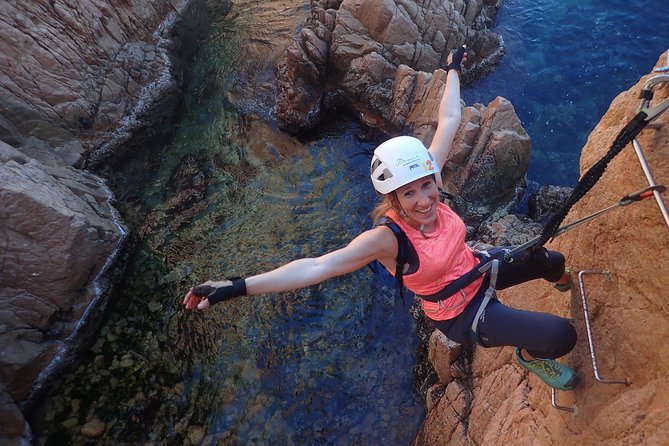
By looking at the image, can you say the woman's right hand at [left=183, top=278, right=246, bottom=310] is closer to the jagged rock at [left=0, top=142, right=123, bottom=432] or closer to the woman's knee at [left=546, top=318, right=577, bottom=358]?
the woman's knee at [left=546, top=318, right=577, bottom=358]

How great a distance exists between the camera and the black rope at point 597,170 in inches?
126

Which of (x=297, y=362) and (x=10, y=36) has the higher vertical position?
(x=10, y=36)

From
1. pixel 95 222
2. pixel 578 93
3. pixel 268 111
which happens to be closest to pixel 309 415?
pixel 95 222

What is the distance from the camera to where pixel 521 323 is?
13.4 ft

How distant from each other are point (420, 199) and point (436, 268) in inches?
27.3

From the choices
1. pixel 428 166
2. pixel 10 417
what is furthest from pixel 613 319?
pixel 10 417

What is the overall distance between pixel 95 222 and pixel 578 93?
12.8 meters

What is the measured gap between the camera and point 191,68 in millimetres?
14188

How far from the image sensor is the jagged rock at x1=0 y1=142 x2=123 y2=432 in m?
7.50

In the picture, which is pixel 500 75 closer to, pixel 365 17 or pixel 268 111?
pixel 365 17

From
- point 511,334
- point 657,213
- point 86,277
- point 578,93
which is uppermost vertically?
point 657,213

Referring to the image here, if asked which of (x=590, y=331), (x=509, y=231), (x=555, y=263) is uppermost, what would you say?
(x=555, y=263)

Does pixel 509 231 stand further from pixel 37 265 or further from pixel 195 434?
pixel 37 265

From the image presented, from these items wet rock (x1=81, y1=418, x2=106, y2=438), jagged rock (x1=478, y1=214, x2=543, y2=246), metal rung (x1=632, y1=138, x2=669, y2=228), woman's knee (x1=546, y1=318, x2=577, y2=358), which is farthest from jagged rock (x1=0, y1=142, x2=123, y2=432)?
metal rung (x1=632, y1=138, x2=669, y2=228)
